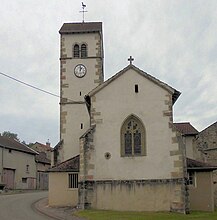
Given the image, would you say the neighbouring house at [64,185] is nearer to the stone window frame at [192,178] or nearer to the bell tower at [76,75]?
the bell tower at [76,75]

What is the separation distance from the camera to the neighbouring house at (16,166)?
54781 mm

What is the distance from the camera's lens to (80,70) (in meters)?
40.1

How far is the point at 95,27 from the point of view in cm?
4144

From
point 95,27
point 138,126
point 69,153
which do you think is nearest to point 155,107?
point 138,126

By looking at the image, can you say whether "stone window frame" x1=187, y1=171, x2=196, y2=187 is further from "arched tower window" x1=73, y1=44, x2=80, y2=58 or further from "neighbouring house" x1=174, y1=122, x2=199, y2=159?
"arched tower window" x1=73, y1=44, x2=80, y2=58

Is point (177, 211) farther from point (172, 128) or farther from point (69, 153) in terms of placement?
point (69, 153)

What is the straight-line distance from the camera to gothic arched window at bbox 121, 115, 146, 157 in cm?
2789

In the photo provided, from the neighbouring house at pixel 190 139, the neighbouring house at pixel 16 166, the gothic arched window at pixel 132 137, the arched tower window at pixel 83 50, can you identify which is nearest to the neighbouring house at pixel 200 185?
the gothic arched window at pixel 132 137

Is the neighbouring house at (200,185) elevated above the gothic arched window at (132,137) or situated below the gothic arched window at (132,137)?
below

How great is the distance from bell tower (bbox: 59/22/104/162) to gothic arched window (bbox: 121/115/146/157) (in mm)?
10351

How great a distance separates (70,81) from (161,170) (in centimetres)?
1578

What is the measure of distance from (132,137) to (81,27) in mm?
17212

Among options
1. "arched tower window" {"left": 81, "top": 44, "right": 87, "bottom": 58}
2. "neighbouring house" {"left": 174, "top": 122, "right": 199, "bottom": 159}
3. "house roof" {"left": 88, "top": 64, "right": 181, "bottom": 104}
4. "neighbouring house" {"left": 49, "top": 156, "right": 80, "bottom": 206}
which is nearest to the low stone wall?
"neighbouring house" {"left": 49, "top": 156, "right": 80, "bottom": 206}

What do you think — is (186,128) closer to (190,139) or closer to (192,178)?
(190,139)
